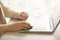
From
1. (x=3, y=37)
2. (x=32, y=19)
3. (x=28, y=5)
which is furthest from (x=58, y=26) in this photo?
(x=28, y=5)

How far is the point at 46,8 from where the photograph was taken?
2385 mm

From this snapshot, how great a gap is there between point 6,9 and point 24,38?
356 mm

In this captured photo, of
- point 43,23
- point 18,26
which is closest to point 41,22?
point 43,23

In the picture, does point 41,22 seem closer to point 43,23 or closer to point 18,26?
point 43,23

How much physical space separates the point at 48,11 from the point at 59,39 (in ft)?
5.14

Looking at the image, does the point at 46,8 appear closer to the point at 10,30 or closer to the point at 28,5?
the point at 28,5

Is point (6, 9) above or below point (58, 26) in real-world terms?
above

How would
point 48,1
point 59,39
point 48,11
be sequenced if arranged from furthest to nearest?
point 48,1, point 48,11, point 59,39

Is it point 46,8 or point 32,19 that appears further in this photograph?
point 46,8

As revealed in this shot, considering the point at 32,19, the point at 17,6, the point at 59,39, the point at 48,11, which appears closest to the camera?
the point at 59,39

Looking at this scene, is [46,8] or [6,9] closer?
[6,9]

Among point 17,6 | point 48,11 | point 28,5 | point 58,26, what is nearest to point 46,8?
point 48,11

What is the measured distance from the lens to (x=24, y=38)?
0.75 metres

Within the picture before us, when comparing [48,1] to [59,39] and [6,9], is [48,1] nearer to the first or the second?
[6,9]
